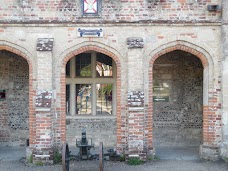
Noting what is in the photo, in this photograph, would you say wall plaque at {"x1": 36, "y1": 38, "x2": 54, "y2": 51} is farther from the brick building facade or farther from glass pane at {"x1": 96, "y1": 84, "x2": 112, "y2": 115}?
glass pane at {"x1": 96, "y1": 84, "x2": 112, "y2": 115}

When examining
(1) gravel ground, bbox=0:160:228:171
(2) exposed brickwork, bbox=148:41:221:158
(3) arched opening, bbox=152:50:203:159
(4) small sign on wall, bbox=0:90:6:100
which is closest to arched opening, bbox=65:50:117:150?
(3) arched opening, bbox=152:50:203:159

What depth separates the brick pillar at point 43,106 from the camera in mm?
11023

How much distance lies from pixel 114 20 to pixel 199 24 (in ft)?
9.15

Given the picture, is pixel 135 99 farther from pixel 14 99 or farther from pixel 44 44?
pixel 14 99

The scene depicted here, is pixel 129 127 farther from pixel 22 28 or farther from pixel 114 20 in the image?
pixel 22 28

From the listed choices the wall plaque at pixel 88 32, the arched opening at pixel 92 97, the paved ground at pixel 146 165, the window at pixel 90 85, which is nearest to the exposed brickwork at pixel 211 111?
the paved ground at pixel 146 165

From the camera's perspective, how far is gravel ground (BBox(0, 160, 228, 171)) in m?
10.5

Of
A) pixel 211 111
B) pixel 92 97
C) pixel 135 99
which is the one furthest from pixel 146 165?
Answer: pixel 92 97

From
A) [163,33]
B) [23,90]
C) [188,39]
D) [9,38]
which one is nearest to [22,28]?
[9,38]

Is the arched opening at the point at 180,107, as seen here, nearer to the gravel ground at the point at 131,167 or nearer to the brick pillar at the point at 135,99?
the gravel ground at the point at 131,167

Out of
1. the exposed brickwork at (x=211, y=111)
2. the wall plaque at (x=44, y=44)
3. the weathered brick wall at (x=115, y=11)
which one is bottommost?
the exposed brickwork at (x=211, y=111)

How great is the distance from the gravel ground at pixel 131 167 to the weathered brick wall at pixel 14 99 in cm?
248

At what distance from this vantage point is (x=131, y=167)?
10.6m

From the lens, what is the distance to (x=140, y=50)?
1119cm
